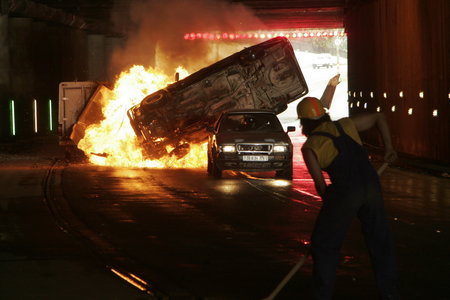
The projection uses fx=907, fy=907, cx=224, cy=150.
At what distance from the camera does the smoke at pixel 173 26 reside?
37156 millimetres

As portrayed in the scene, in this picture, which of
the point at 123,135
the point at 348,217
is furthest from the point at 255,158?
the point at 348,217

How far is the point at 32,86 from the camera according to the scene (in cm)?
3897

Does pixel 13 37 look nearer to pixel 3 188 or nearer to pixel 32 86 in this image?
pixel 32 86

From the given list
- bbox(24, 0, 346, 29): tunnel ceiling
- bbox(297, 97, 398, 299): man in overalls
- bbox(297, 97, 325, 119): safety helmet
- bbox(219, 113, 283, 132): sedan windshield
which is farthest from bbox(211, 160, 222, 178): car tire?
bbox(24, 0, 346, 29): tunnel ceiling

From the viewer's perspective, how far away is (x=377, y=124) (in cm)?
718

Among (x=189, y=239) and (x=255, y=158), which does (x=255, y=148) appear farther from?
(x=189, y=239)

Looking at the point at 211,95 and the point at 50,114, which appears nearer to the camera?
the point at 211,95

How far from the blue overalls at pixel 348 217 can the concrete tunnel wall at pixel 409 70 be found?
17.1 meters

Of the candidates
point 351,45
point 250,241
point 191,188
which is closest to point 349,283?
point 250,241

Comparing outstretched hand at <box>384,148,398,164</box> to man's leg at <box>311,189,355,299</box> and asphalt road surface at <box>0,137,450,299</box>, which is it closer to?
man's leg at <box>311,189,355,299</box>

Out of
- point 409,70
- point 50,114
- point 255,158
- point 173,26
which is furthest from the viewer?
point 50,114

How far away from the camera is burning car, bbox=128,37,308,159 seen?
23422 mm

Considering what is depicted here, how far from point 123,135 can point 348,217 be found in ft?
63.6

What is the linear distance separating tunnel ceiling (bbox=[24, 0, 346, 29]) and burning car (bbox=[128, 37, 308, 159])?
39.4ft
